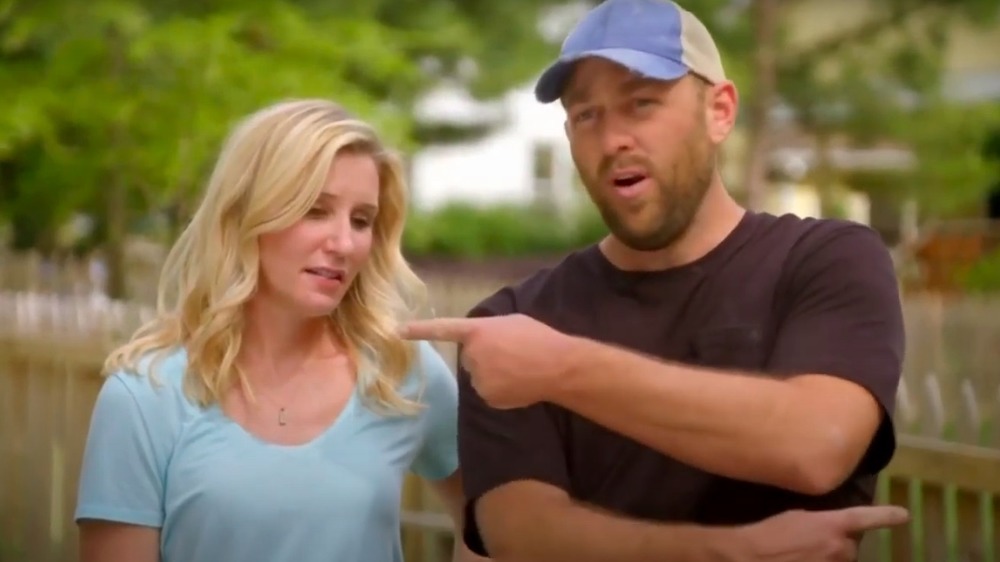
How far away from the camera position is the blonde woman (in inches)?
82.5

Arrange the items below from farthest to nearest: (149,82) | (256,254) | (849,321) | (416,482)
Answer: (149,82)
(416,482)
(256,254)
(849,321)

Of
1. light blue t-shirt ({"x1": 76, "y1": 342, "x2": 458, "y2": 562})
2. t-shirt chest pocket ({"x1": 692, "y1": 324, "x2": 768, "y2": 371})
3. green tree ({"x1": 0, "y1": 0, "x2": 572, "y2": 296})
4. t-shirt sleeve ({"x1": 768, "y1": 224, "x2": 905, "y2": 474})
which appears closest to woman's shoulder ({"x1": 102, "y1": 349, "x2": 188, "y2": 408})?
light blue t-shirt ({"x1": 76, "y1": 342, "x2": 458, "y2": 562})

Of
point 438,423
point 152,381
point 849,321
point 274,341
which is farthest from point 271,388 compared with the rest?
point 849,321

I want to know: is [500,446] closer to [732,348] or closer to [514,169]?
[732,348]

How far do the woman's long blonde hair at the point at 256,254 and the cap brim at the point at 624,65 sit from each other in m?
0.43

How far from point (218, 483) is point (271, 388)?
0.22 m

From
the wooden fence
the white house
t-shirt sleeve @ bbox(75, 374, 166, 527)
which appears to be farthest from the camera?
the white house

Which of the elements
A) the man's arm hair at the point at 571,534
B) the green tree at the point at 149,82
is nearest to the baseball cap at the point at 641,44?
the man's arm hair at the point at 571,534

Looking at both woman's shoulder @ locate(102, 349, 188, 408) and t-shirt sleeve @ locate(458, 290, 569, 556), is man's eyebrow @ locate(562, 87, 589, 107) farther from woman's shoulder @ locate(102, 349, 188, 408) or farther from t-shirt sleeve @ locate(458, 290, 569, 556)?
woman's shoulder @ locate(102, 349, 188, 408)

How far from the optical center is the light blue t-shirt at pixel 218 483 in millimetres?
2086

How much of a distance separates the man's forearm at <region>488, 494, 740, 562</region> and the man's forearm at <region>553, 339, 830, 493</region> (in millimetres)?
125

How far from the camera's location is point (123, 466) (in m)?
2.09

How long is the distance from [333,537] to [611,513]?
22.2 inches

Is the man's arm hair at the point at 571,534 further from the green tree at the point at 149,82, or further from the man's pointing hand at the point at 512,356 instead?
the green tree at the point at 149,82
